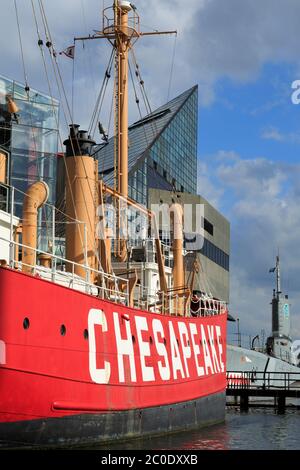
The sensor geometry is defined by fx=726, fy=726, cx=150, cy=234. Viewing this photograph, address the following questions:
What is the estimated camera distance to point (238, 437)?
2316 cm

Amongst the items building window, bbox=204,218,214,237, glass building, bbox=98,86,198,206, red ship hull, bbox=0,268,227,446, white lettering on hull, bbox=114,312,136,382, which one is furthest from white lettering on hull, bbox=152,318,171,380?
building window, bbox=204,218,214,237

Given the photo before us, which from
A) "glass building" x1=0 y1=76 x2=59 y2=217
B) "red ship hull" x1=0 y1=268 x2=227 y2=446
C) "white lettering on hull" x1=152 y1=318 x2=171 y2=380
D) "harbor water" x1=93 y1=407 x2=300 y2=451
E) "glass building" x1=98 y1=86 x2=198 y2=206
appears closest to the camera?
"red ship hull" x1=0 y1=268 x2=227 y2=446

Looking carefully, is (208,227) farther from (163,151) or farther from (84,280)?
(84,280)

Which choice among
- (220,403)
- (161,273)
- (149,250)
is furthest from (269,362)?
(161,273)

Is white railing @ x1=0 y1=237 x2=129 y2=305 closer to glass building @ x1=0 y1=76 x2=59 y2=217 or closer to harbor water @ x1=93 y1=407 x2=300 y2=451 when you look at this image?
harbor water @ x1=93 y1=407 x2=300 y2=451

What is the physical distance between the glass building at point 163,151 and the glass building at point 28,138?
11537 millimetres

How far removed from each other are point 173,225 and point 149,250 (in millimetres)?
1325

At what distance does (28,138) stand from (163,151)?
82.6 feet

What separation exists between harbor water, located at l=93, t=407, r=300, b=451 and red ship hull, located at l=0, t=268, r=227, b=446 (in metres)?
0.39

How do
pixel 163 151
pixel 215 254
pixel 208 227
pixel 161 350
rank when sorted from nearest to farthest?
pixel 161 350 < pixel 208 227 < pixel 215 254 < pixel 163 151

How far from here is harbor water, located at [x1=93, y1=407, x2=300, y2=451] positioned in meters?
19.0

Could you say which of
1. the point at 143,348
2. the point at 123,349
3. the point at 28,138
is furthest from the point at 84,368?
the point at 28,138

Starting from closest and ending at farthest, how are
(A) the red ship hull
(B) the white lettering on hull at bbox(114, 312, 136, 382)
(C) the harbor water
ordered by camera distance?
(A) the red ship hull, (B) the white lettering on hull at bbox(114, 312, 136, 382), (C) the harbor water

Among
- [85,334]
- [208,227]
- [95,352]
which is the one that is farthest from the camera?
[208,227]
